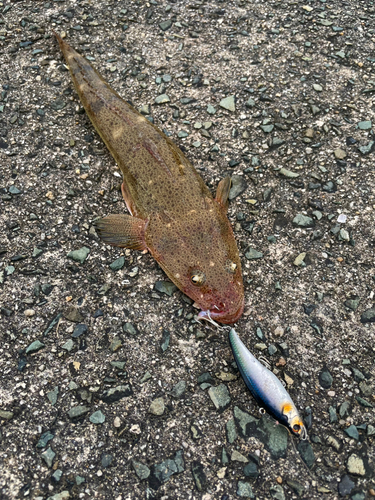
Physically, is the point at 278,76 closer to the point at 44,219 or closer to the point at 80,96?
the point at 80,96

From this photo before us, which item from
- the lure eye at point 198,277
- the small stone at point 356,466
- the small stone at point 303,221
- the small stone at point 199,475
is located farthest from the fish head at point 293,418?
the small stone at point 303,221

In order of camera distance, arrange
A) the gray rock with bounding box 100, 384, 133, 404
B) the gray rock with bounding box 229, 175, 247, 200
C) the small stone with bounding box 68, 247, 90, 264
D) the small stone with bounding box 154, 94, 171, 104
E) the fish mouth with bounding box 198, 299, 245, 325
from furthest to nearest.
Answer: the small stone with bounding box 154, 94, 171, 104 < the gray rock with bounding box 229, 175, 247, 200 < the small stone with bounding box 68, 247, 90, 264 < the fish mouth with bounding box 198, 299, 245, 325 < the gray rock with bounding box 100, 384, 133, 404

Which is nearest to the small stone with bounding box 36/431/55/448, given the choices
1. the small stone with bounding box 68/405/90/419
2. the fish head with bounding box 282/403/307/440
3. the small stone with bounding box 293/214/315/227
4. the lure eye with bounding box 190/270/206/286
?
the small stone with bounding box 68/405/90/419

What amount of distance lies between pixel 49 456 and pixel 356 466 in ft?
7.19

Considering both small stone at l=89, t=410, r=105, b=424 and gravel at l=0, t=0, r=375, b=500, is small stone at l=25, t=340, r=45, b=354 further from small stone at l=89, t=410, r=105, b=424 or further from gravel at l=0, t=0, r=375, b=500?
small stone at l=89, t=410, r=105, b=424

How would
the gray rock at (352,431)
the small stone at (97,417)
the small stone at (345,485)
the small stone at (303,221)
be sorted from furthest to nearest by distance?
the small stone at (303,221) → the small stone at (97,417) → the gray rock at (352,431) → the small stone at (345,485)

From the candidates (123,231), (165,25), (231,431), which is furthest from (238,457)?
(165,25)

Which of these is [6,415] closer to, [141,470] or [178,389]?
[141,470]

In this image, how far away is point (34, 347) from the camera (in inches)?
146

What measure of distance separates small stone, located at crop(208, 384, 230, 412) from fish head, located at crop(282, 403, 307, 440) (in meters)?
0.47

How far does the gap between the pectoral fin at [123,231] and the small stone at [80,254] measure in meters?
0.20

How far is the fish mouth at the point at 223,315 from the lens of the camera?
364cm

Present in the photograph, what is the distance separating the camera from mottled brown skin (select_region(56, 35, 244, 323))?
12.1 ft

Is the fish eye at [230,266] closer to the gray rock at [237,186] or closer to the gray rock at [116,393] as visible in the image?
the gray rock at [237,186]
